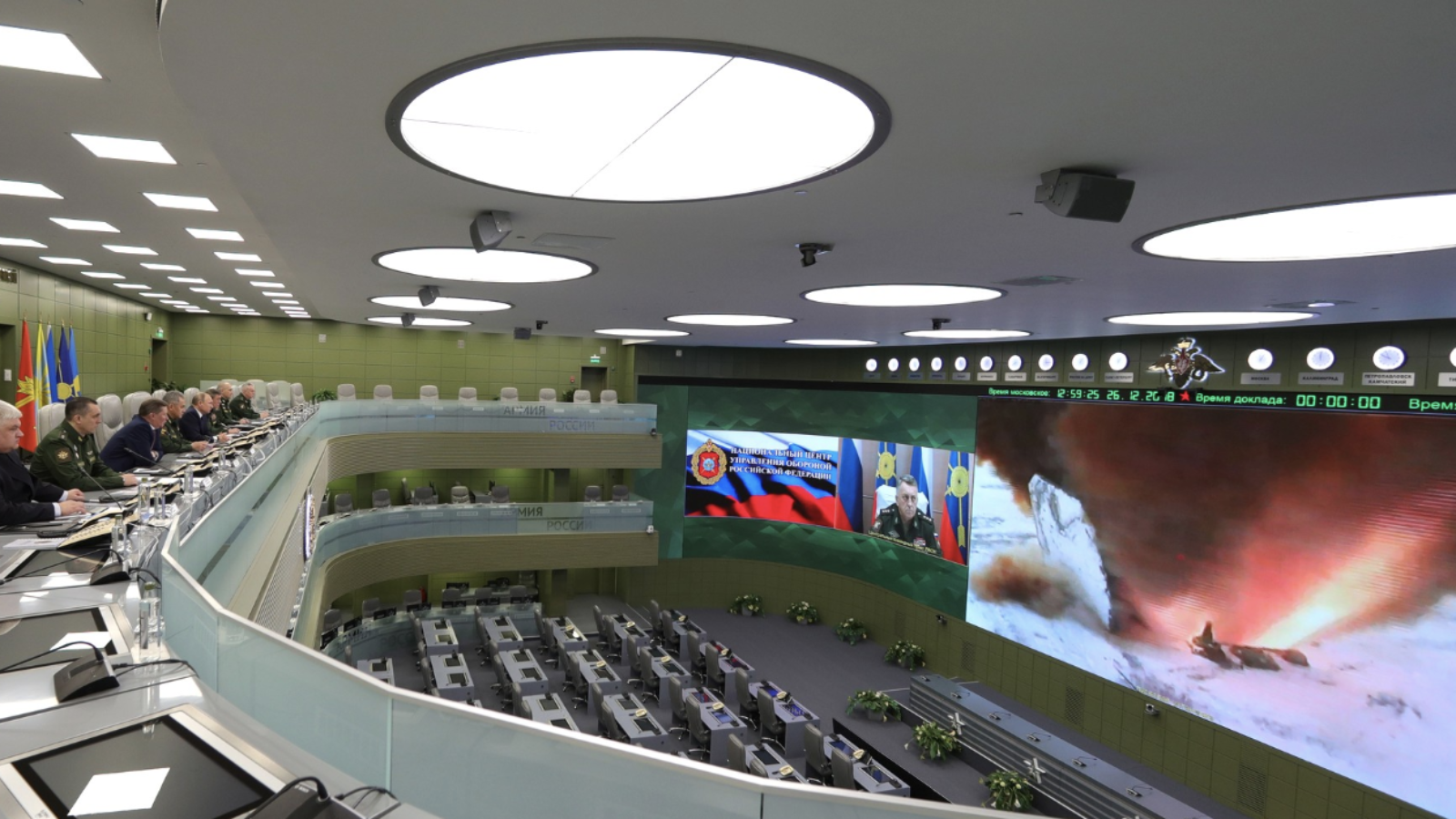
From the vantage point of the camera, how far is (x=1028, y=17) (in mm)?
1950

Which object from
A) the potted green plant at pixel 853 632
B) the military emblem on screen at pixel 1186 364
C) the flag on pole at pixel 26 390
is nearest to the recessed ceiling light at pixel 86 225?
the flag on pole at pixel 26 390

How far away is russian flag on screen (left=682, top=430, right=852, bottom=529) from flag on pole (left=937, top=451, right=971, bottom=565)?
448 centimetres

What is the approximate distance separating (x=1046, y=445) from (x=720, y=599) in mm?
10117

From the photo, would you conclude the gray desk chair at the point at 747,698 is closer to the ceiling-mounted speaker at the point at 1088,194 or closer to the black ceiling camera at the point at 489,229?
the black ceiling camera at the point at 489,229

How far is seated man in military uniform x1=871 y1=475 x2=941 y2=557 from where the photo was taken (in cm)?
1625

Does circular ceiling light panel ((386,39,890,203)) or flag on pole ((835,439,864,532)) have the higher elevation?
circular ceiling light panel ((386,39,890,203))

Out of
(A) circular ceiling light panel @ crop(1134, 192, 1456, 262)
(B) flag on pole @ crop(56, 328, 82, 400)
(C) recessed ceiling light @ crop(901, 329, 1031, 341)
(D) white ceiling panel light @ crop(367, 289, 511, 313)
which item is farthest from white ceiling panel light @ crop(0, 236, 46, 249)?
(C) recessed ceiling light @ crop(901, 329, 1031, 341)

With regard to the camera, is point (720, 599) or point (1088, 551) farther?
point (720, 599)

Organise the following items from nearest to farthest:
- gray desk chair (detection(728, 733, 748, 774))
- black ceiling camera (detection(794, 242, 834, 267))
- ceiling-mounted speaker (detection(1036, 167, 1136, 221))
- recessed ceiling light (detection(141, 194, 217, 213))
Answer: ceiling-mounted speaker (detection(1036, 167, 1136, 221)) → black ceiling camera (detection(794, 242, 834, 267)) → recessed ceiling light (detection(141, 194, 217, 213)) → gray desk chair (detection(728, 733, 748, 774))

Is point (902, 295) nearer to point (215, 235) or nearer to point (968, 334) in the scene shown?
point (968, 334)

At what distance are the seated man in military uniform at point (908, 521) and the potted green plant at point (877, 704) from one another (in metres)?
3.58

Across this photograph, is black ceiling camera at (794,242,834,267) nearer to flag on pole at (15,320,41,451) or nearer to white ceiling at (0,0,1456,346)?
white ceiling at (0,0,1456,346)

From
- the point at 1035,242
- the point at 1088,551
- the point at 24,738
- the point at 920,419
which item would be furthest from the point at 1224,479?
the point at 24,738

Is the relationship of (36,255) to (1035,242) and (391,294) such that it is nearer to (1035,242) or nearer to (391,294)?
(391,294)
